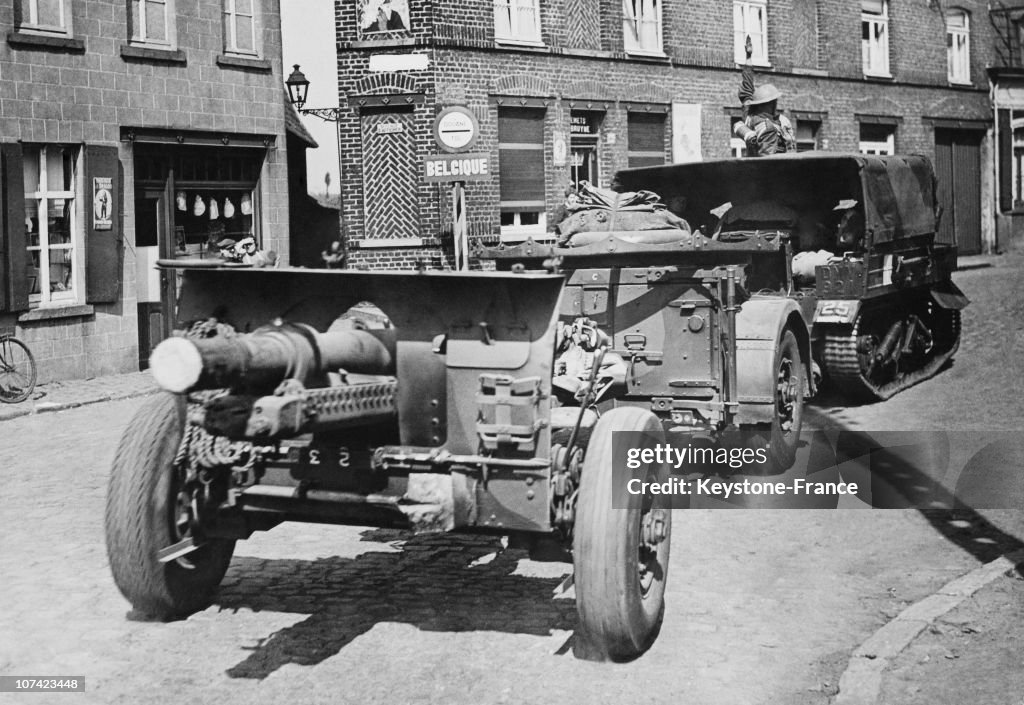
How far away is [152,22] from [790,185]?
906 cm

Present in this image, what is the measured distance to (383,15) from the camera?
20.4 meters

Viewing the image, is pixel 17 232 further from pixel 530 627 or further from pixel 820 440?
pixel 530 627

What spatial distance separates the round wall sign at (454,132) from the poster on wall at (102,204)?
14.1ft

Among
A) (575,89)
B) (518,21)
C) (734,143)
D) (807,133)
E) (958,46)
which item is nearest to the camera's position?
(518,21)

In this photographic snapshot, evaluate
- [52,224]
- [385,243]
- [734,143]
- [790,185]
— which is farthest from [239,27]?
[734,143]

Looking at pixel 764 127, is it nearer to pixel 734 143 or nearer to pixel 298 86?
pixel 298 86

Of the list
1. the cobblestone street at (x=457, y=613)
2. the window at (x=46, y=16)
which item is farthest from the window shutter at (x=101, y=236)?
the cobblestone street at (x=457, y=613)

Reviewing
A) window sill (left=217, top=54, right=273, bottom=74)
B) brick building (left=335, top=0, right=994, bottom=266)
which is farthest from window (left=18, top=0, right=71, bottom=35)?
brick building (left=335, top=0, right=994, bottom=266)

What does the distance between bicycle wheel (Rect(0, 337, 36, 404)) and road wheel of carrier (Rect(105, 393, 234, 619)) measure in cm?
913

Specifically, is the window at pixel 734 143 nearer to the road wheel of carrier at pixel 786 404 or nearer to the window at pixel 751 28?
the window at pixel 751 28

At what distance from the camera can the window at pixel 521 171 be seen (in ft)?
69.8

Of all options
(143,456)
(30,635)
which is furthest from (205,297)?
(30,635)

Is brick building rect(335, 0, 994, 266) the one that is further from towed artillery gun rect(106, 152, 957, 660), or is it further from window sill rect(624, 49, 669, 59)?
towed artillery gun rect(106, 152, 957, 660)

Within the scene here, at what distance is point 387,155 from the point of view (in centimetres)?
2047
